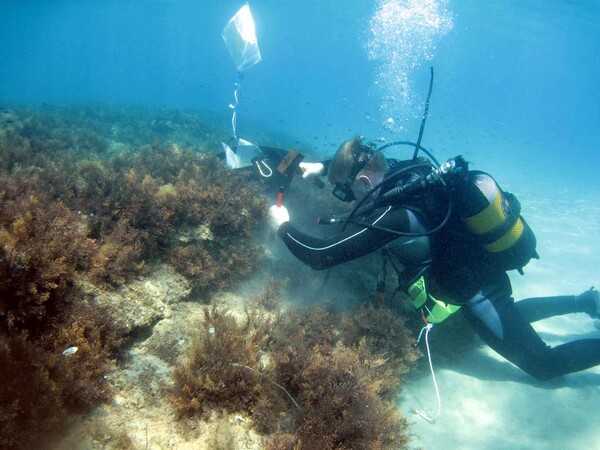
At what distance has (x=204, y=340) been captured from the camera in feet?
10.4

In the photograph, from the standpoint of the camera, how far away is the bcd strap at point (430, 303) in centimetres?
458

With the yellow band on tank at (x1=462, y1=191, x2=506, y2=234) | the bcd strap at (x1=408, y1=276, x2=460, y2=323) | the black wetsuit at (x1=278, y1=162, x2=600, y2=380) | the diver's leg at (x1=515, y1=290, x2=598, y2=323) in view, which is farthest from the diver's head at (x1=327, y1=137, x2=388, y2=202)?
the diver's leg at (x1=515, y1=290, x2=598, y2=323)

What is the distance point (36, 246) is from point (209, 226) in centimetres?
234

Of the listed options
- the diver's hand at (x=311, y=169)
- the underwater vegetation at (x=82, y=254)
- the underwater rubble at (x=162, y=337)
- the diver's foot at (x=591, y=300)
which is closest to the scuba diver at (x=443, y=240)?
the diver's hand at (x=311, y=169)

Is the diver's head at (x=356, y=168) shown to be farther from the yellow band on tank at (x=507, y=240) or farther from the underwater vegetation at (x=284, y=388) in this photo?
the underwater vegetation at (x=284, y=388)

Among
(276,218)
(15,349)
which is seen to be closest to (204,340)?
(15,349)

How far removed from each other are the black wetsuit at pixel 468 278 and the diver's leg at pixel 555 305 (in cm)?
115

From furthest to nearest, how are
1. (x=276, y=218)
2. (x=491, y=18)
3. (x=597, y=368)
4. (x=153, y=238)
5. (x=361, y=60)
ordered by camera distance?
(x=361, y=60)
(x=491, y=18)
(x=597, y=368)
(x=276, y=218)
(x=153, y=238)

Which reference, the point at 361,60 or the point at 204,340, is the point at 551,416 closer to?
the point at 204,340

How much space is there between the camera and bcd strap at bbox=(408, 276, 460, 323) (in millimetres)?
4578

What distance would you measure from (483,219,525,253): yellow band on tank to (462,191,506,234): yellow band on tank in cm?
25

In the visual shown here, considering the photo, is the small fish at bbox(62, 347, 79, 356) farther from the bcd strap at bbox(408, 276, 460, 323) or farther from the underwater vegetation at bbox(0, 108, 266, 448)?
the bcd strap at bbox(408, 276, 460, 323)

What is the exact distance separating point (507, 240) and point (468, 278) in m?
0.76

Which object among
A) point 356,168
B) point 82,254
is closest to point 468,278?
point 356,168
